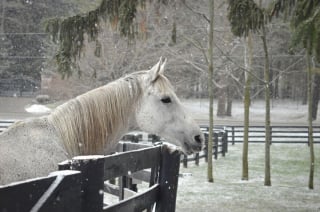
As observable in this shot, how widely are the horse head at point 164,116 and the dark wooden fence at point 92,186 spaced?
509 millimetres

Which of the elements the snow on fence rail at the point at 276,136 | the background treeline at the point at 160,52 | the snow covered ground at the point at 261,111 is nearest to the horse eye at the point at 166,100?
the background treeline at the point at 160,52

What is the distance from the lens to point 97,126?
3.14m

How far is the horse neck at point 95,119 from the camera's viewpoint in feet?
10.0

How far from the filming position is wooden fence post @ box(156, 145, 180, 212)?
3.07 meters

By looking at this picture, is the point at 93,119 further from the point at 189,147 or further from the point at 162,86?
the point at 189,147

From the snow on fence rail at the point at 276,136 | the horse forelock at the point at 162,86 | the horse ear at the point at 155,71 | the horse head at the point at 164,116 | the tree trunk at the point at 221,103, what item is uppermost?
the horse ear at the point at 155,71

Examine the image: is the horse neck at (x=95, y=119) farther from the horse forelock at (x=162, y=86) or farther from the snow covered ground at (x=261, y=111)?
the snow covered ground at (x=261, y=111)

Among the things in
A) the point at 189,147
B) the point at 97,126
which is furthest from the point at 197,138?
the point at 97,126

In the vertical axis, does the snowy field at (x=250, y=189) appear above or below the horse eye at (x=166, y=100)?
below

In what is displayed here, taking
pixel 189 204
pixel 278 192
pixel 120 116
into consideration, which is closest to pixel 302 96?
pixel 278 192

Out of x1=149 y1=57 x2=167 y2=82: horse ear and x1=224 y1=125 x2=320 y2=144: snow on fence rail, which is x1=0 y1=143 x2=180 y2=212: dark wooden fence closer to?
x1=149 y1=57 x2=167 y2=82: horse ear

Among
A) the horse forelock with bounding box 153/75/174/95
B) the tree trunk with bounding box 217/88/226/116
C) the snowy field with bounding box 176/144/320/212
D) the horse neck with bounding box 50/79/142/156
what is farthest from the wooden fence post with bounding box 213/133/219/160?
the tree trunk with bounding box 217/88/226/116

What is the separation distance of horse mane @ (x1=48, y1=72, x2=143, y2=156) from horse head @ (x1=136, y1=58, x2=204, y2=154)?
24 cm

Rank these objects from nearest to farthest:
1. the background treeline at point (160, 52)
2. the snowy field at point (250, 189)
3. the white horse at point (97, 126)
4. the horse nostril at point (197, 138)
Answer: the white horse at point (97, 126), the horse nostril at point (197, 138), the snowy field at point (250, 189), the background treeline at point (160, 52)
